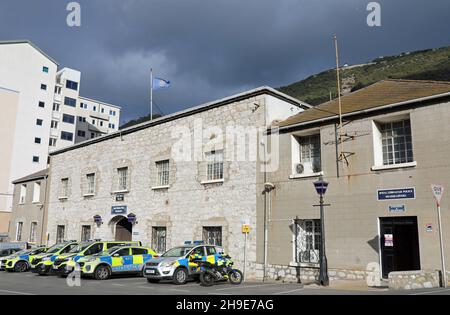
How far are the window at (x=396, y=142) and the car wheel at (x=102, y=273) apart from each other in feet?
39.4

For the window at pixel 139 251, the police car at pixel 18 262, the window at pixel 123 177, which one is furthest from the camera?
the window at pixel 123 177

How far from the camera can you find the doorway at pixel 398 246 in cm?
1539

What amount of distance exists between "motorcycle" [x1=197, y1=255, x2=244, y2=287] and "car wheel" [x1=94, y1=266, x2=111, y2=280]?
462 cm

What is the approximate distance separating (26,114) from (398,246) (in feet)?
186

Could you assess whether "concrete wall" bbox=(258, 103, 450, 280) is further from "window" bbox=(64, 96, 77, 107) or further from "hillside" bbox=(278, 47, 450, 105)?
"hillside" bbox=(278, 47, 450, 105)

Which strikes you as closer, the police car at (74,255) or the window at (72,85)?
the police car at (74,255)

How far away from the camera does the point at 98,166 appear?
2917cm

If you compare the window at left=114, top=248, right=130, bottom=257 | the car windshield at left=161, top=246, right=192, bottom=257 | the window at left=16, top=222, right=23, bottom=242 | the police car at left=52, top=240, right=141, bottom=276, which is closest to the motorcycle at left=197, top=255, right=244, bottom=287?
the car windshield at left=161, top=246, right=192, bottom=257

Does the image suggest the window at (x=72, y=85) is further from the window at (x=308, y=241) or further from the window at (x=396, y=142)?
the window at (x=396, y=142)

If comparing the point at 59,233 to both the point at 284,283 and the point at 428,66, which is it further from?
the point at 428,66

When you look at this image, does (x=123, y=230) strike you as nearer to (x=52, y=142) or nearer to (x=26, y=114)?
(x=26, y=114)

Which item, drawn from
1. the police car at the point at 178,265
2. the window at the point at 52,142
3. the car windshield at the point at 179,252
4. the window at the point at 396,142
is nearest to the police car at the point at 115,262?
the police car at the point at 178,265

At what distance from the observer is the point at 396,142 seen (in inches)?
640

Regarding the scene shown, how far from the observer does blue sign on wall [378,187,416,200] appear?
1505 cm
